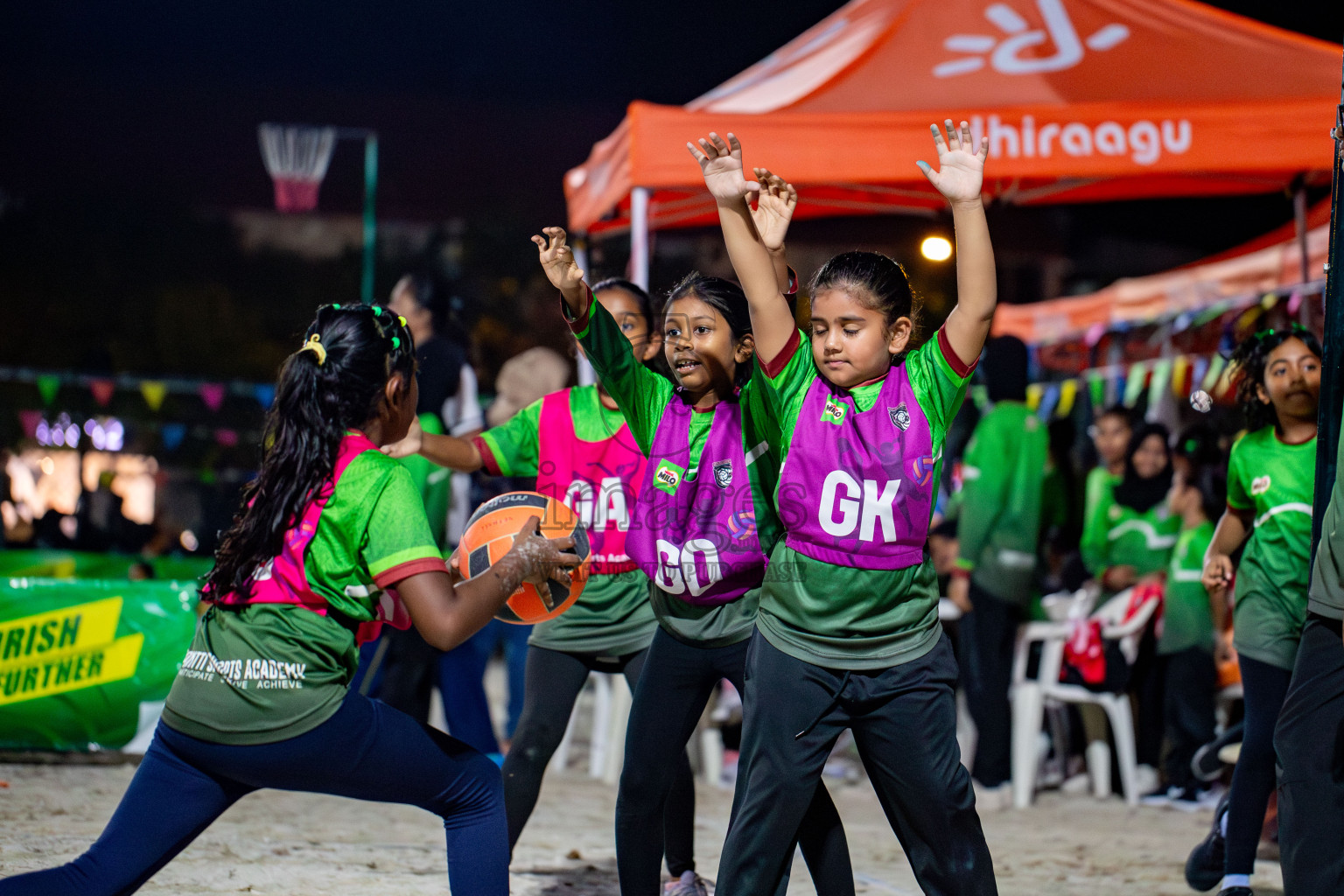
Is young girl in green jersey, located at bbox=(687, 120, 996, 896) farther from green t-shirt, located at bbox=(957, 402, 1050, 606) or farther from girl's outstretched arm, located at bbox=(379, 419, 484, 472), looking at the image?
green t-shirt, located at bbox=(957, 402, 1050, 606)

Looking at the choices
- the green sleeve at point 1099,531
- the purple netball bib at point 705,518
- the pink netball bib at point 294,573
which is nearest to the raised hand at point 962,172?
the purple netball bib at point 705,518

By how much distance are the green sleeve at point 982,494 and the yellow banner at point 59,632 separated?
13.7ft

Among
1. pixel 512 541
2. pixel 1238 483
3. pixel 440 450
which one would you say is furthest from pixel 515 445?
pixel 1238 483

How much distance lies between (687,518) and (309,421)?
106 cm

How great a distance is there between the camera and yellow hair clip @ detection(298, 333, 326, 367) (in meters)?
2.53

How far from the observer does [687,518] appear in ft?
10.3

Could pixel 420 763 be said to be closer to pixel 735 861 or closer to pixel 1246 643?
pixel 735 861

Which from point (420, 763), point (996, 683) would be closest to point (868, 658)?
point (420, 763)

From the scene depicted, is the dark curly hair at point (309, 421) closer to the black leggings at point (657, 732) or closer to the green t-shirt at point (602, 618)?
the black leggings at point (657, 732)

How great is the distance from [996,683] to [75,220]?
23136mm

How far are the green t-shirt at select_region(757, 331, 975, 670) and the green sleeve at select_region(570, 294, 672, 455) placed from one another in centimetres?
54

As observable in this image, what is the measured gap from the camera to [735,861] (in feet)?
8.75

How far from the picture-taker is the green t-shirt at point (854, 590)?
2.64 metres

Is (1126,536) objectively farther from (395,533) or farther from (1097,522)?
(395,533)
